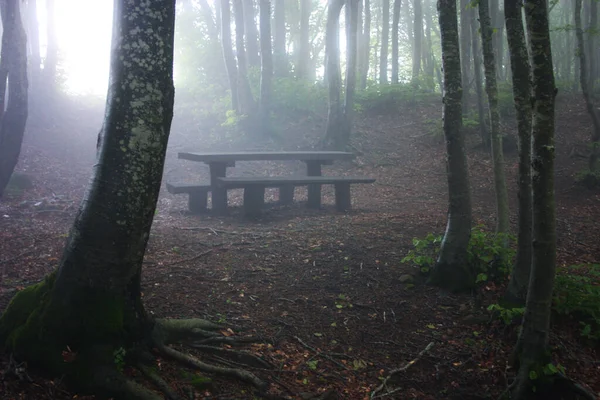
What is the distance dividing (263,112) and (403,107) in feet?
18.7

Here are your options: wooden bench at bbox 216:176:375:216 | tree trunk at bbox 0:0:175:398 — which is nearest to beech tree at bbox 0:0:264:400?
tree trunk at bbox 0:0:175:398

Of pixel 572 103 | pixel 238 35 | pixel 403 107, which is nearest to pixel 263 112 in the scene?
pixel 238 35

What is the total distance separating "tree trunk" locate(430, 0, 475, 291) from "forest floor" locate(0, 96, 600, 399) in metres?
0.25

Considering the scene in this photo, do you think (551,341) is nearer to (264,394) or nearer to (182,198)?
(264,394)

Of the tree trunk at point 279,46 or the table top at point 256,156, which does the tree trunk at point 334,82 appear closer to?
the table top at point 256,156

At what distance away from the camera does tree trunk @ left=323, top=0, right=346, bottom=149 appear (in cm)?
1552

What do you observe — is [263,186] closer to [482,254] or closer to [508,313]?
[482,254]

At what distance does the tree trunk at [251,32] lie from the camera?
64.7ft

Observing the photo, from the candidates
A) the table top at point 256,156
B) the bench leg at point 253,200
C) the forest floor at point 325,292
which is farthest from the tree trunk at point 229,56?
the bench leg at point 253,200

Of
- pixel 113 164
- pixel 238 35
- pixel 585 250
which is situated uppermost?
pixel 238 35

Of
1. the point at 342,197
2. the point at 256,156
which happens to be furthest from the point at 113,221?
the point at 342,197

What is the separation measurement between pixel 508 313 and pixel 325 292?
212 centimetres

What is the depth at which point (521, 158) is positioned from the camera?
542cm

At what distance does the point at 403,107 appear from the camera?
64.1ft
